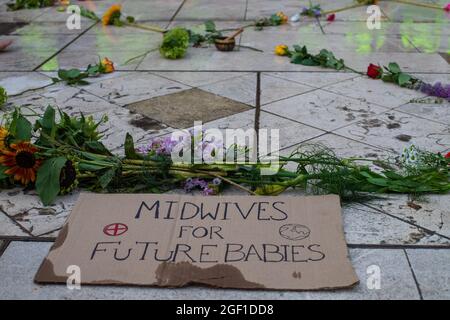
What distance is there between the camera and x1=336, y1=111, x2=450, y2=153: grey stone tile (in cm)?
315

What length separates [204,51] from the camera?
16.5ft

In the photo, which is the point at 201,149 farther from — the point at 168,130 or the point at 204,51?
the point at 204,51

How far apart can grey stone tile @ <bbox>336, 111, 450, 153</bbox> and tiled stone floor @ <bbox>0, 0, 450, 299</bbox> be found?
0.04 ft

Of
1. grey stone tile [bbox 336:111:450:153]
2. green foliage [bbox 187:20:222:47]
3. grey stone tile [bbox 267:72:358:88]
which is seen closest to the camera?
grey stone tile [bbox 336:111:450:153]

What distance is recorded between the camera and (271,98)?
3.89 meters

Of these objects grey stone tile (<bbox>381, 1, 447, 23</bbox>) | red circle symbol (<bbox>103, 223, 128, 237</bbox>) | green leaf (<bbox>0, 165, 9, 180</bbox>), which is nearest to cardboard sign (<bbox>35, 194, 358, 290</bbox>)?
red circle symbol (<bbox>103, 223, 128, 237</bbox>)

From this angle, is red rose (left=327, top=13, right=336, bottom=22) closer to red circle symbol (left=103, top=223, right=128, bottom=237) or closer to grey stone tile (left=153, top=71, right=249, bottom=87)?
grey stone tile (left=153, top=71, right=249, bottom=87)

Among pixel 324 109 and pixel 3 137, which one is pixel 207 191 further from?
pixel 324 109

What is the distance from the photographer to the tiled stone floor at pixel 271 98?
2141 millimetres

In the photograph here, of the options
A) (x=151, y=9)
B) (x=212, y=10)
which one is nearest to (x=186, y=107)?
(x=212, y=10)

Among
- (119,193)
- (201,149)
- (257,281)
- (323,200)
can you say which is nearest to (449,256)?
(323,200)

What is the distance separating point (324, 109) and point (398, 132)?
541 mm

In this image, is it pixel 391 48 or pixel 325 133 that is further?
pixel 391 48

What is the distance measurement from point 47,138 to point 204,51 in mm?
2531
